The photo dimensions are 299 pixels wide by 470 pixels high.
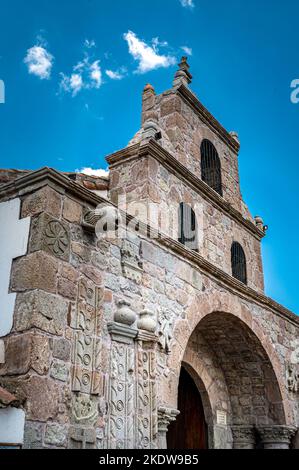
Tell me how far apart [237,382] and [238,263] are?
6.82ft

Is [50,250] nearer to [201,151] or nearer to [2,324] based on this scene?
[2,324]

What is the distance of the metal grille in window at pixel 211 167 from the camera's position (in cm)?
970

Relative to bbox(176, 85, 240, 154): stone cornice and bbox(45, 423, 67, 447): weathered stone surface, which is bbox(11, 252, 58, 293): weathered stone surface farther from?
bbox(176, 85, 240, 154): stone cornice

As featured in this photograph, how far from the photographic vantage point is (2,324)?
4.47 m

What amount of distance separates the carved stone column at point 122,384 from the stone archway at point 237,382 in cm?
273

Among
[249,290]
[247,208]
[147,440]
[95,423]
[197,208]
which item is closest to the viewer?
[95,423]

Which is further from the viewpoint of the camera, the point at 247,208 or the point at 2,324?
the point at 247,208

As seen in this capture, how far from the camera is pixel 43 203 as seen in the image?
4781 millimetres

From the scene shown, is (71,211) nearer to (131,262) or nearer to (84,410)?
(131,262)

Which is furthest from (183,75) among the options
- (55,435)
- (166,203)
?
(55,435)

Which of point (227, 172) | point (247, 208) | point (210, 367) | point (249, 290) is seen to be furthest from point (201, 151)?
point (210, 367)

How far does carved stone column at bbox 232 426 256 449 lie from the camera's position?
8219mm
